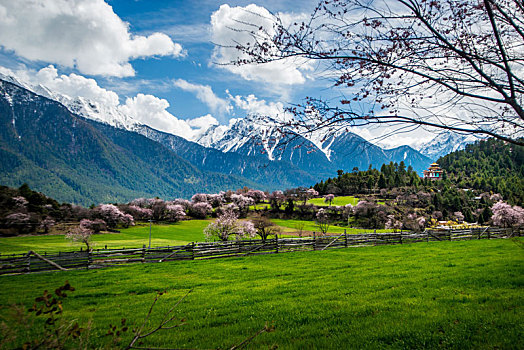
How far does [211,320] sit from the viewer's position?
6.32 metres

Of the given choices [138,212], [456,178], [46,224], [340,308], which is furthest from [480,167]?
[46,224]

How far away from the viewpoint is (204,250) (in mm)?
22078

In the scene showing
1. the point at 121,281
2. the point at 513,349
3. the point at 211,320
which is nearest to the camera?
the point at 513,349

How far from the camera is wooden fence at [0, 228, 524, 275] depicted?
711 inches

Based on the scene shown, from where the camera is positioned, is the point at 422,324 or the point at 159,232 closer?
the point at 422,324

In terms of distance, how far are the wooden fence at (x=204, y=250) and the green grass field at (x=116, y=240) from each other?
2493 cm

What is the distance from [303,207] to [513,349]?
3474 inches

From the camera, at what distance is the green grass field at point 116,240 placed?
45625mm

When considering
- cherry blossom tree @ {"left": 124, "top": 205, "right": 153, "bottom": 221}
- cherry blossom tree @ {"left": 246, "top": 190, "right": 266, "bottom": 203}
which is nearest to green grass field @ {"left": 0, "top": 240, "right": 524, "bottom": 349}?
cherry blossom tree @ {"left": 124, "top": 205, "right": 153, "bottom": 221}

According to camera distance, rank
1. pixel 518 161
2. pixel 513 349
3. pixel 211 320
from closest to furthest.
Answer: pixel 513 349 < pixel 211 320 < pixel 518 161

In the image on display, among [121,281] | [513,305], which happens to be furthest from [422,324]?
[121,281]

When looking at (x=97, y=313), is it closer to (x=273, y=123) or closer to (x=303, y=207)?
(x=273, y=123)

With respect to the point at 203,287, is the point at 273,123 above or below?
above

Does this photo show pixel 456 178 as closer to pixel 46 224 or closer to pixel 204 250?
pixel 204 250
